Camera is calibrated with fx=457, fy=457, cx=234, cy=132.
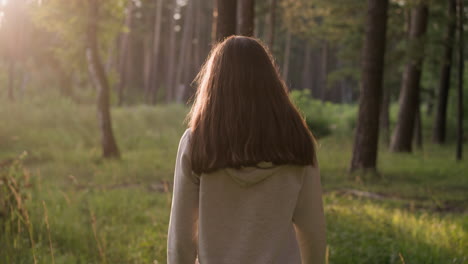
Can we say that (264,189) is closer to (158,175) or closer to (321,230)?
(321,230)

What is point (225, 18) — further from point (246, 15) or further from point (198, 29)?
point (198, 29)

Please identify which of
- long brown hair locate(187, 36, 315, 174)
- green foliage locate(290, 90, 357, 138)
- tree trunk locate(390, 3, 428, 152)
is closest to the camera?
long brown hair locate(187, 36, 315, 174)

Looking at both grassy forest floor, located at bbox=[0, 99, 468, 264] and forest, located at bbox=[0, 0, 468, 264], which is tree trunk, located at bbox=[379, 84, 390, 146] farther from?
grassy forest floor, located at bbox=[0, 99, 468, 264]

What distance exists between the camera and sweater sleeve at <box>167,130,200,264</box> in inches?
85.4

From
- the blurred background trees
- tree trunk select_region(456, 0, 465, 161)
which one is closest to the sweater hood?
the blurred background trees

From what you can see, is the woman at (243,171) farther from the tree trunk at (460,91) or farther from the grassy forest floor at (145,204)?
the tree trunk at (460,91)

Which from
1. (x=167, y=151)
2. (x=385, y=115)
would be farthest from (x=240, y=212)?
(x=385, y=115)

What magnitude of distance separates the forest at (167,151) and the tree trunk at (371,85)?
1.3 inches

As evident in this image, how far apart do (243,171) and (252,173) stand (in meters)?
0.04

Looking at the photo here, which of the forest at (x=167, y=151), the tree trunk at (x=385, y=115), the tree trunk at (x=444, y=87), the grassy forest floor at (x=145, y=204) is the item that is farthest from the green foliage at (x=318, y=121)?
A: the tree trunk at (x=444, y=87)

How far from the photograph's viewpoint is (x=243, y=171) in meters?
2.12

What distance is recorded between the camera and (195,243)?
234 cm

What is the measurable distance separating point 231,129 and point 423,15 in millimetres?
15920

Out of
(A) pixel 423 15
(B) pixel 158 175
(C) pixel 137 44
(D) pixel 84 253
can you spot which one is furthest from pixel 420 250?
(C) pixel 137 44
